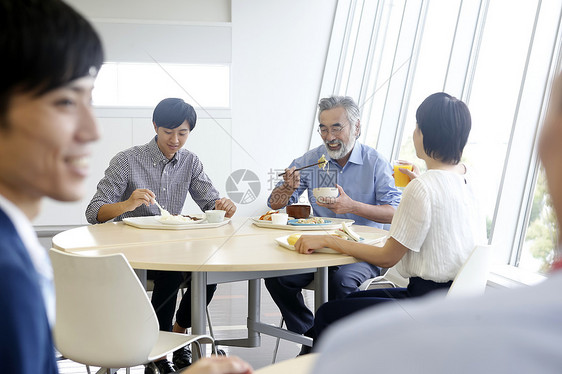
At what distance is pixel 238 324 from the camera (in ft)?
10.2

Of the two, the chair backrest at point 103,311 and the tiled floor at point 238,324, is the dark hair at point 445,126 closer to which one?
the chair backrest at point 103,311

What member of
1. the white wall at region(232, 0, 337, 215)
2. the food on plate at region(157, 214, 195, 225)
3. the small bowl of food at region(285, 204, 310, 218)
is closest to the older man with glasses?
the small bowl of food at region(285, 204, 310, 218)

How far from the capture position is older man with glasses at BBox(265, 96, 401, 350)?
2359 mm

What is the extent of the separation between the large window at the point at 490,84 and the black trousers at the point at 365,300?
29 centimetres

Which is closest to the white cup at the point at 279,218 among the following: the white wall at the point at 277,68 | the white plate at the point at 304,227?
the white plate at the point at 304,227

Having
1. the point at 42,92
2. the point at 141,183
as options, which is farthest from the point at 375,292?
the point at 42,92

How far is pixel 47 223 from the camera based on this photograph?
5289 mm

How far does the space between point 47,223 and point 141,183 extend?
3.27 m

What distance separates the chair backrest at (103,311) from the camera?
133cm

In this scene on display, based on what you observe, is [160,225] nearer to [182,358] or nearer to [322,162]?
[182,358]

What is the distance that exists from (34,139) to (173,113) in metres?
2.02

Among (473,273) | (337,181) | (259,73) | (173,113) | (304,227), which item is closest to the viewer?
(473,273)

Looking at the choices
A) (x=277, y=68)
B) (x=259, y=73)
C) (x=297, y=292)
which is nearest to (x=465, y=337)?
(x=297, y=292)

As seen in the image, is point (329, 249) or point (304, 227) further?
point (304, 227)
